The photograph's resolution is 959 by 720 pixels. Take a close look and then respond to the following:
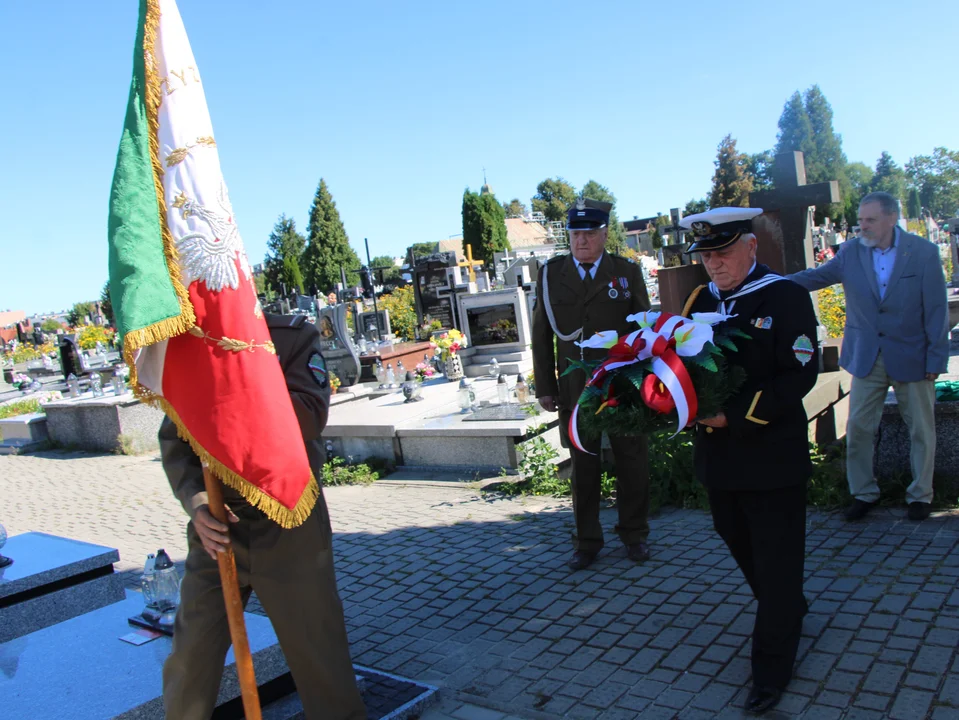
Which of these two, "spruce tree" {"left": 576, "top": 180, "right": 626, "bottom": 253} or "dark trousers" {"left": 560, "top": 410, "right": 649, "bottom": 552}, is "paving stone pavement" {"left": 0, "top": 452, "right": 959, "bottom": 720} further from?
"spruce tree" {"left": 576, "top": 180, "right": 626, "bottom": 253}

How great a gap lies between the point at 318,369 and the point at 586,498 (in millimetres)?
2309

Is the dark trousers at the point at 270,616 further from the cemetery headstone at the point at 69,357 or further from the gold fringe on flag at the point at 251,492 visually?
the cemetery headstone at the point at 69,357

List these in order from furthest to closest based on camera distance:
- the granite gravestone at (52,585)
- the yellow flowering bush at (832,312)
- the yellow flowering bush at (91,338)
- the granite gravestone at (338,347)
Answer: the yellow flowering bush at (91,338)
the granite gravestone at (338,347)
the yellow flowering bush at (832,312)
the granite gravestone at (52,585)

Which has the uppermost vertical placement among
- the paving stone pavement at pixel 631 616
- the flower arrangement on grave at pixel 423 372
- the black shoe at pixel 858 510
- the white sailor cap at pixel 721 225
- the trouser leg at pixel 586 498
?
the white sailor cap at pixel 721 225

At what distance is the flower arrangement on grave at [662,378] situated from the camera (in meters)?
2.86

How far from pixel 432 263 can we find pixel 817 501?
47.8ft

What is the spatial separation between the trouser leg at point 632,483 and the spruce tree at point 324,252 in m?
50.5

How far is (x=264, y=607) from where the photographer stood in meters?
2.83

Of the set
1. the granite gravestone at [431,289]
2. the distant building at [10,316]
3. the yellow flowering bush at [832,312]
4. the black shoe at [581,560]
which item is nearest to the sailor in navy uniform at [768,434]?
the black shoe at [581,560]

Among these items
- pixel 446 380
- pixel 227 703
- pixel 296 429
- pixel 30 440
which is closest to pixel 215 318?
pixel 296 429

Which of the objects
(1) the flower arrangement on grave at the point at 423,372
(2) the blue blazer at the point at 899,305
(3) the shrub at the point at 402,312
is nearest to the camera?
(2) the blue blazer at the point at 899,305

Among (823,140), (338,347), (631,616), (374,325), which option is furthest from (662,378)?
(823,140)

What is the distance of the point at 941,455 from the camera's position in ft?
17.3

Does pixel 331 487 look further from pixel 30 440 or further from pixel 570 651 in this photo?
pixel 30 440
